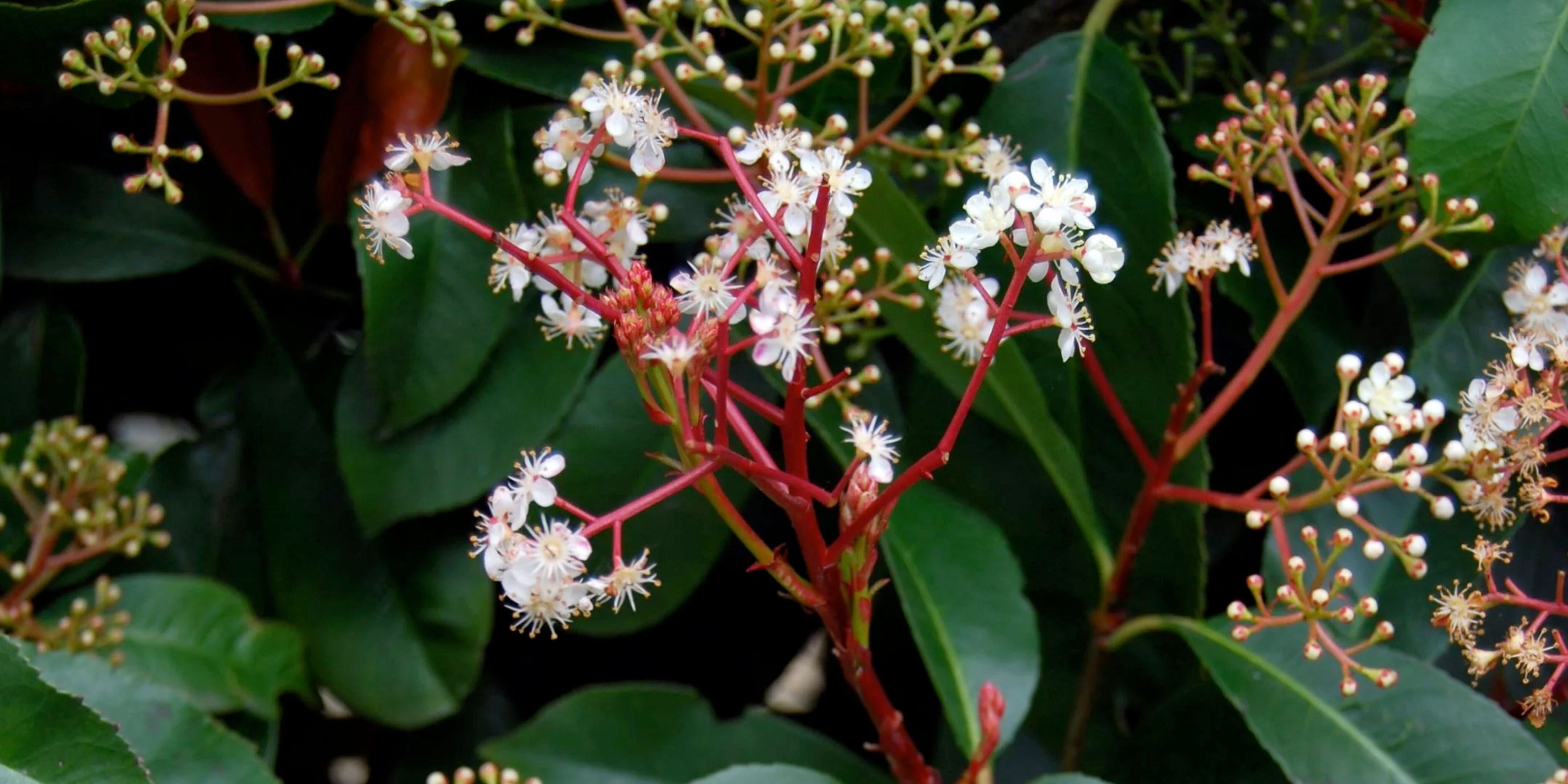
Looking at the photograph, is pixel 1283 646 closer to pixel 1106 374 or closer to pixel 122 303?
pixel 1106 374

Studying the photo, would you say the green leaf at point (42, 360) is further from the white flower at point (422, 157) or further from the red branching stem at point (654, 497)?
the red branching stem at point (654, 497)

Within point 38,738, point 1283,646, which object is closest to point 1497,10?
point 1283,646

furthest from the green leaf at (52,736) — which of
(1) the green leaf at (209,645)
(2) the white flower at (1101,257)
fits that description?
(2) the white flower at (1101,257)

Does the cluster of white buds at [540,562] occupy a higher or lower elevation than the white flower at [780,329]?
lower

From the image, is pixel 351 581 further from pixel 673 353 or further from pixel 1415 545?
pixel 1415 545

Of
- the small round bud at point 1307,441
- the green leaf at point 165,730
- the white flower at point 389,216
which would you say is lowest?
the green leaf at point 165,730

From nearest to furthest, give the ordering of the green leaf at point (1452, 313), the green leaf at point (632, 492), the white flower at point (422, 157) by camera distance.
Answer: the white flower at point (422, 157), the green leaf at point (1452, 313), the green leaf at point (632, 492)

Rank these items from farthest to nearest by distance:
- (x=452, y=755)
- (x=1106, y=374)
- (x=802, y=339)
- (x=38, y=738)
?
(x=452, y=755)
(x=1106, y=374)
(x=38, y=738)
(x=802, y=339)

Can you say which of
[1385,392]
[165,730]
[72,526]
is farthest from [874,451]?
[72,526]
